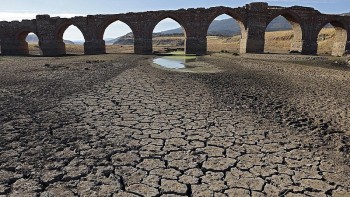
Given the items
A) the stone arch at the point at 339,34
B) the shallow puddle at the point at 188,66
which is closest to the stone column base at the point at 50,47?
the shallow puddle at the point at 188,66


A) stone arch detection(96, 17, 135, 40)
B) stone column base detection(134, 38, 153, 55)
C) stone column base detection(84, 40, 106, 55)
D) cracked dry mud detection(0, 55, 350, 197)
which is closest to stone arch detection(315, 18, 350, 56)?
stone column base detection(134, 38, 153, 55)

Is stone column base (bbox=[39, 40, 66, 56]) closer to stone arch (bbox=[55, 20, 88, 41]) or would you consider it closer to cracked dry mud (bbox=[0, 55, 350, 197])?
stone arch (bbox=[55, 20, 88, 41])

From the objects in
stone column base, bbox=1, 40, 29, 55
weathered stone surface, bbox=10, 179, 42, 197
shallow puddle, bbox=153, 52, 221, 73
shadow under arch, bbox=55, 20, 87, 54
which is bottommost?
weathered stone surface, bbox=10, 179, 42, 197

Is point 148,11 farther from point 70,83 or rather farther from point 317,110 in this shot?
point 317,110

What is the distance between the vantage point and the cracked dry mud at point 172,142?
3502 millimetres

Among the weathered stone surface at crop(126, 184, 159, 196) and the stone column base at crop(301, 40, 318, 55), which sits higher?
the stone column base at crop(301, 40, 318, 55)

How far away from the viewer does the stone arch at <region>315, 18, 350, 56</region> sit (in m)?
26.8

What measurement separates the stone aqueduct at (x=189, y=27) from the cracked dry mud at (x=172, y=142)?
18045mm

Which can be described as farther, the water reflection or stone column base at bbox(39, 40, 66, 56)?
stone column base at bbox(39, 40, 66, 56)

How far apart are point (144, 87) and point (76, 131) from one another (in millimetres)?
4439

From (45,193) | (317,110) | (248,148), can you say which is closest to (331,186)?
(248,148)

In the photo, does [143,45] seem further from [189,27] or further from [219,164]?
[219,164]

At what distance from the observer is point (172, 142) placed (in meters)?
4.84

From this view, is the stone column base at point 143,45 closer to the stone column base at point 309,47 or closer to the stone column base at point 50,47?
the stone column base at point 50,47
